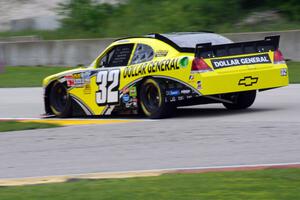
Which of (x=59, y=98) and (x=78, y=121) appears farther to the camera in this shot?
(x=59, y=98)

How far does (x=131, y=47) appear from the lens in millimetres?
14336

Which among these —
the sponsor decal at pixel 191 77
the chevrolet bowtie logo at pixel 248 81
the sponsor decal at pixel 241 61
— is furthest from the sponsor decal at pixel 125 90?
the chevrolet bowtie logo at pixel 248 81

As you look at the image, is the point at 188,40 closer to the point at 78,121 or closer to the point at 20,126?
the point at 78,121

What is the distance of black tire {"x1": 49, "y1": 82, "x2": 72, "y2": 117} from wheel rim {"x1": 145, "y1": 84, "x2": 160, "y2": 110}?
197 centimetres

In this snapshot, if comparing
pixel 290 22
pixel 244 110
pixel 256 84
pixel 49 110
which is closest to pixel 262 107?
pixel 244 110

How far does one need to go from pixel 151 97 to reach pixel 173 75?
0.78 meters

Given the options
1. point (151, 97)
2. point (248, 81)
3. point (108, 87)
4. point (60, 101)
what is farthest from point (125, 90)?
point (248, 81)

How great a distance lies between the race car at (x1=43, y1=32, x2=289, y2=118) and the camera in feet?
43.1

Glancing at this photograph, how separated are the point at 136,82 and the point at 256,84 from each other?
6.72ft

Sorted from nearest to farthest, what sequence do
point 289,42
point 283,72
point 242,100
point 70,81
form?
point 283,72 → point 242,100 → point 70,81 → point 289,42

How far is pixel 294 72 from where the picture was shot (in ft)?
72.1

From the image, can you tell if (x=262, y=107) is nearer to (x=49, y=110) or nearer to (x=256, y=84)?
(x=256, y=84)

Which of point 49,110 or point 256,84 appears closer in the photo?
point 256,84

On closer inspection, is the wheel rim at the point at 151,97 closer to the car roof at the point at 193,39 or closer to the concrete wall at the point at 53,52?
the car roof at the point at 193,39
